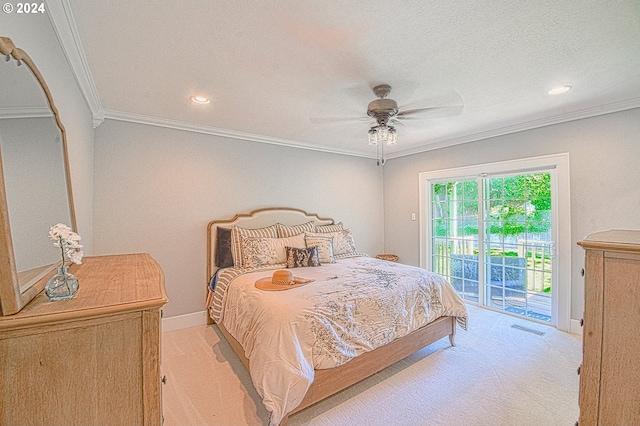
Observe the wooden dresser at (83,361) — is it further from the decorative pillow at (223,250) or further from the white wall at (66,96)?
the decorative pillow at (223,250)

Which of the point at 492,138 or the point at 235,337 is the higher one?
the point at 492,138

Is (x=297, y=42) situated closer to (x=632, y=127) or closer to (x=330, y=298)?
(x=330, y=298)

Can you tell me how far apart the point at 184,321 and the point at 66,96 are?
2538 mm

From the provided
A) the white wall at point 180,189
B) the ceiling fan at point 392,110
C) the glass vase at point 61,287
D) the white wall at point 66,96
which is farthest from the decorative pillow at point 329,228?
the glass vase at point 61,287

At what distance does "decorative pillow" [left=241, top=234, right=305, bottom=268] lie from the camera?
3152 millimetres

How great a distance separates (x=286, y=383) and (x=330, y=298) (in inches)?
25.7

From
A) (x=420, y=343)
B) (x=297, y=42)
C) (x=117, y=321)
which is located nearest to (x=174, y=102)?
(x=297, y=42)

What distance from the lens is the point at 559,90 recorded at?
8.06ft

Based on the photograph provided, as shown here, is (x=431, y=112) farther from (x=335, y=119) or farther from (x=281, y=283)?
(x=281, y=283)

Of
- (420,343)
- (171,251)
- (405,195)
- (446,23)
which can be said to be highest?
(446,23)

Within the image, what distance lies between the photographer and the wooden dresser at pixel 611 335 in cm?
96

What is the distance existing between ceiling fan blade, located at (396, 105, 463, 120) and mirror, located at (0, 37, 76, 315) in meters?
2.34

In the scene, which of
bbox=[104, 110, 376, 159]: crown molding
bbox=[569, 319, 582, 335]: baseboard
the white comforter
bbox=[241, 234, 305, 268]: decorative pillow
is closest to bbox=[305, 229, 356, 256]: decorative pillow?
bbox=[241, 234, 305, 268]: decorative pillow

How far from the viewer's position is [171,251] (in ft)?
10.6
